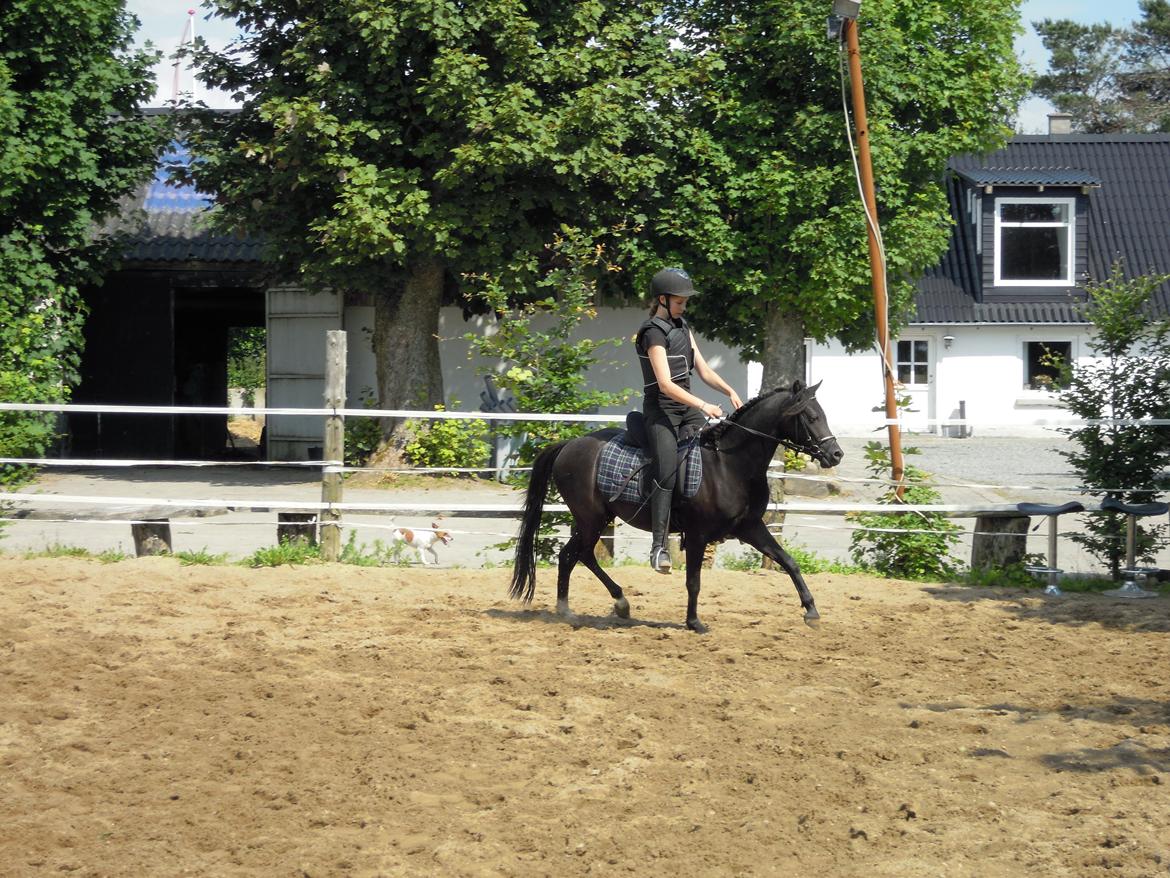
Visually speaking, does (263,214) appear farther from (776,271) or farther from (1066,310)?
(1066,310)

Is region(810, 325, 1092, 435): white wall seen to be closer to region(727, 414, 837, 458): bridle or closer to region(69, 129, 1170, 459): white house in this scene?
region(69, 129, 1170, 459): white house

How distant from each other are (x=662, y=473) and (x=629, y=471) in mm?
279

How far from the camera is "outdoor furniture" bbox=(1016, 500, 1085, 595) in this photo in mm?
10594

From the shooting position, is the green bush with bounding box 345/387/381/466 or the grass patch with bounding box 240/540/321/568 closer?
the grass patch with bounding box 240/540/321/568

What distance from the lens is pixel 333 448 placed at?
1166 cm

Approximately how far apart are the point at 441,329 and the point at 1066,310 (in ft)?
52.8

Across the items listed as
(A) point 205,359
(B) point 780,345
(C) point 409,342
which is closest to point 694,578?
(C) point 409,342

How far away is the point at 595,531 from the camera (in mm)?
9242

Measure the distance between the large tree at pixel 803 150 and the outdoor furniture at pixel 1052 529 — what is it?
966 centimetres

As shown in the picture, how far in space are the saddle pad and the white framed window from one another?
25392mm

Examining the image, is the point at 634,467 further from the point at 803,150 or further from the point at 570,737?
the point at 803,150

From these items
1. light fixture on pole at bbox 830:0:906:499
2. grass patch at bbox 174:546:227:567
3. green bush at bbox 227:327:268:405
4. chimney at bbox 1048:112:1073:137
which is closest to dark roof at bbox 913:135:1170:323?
chimney at bbox 1048:112:1073:137

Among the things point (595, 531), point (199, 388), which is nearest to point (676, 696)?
point (595, 531)

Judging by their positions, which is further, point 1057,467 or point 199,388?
point 199,388
